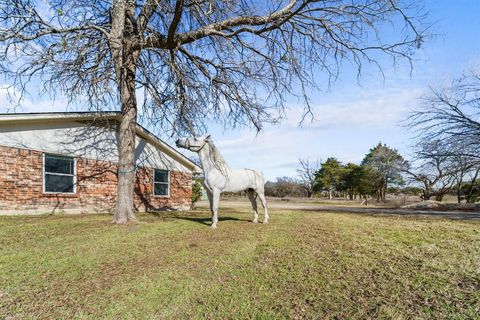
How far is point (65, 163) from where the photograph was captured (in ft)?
35.9

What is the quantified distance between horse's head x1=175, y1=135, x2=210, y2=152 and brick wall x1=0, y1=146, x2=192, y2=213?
18.6 ft

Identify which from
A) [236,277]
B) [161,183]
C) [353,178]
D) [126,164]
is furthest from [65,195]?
[353,178]

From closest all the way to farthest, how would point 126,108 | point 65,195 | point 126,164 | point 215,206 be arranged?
1. point 215,206
2. point 126,164
3. point 126,108
4. point 65,195

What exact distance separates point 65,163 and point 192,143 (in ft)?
19.9

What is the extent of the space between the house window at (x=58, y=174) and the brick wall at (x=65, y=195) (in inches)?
6.9

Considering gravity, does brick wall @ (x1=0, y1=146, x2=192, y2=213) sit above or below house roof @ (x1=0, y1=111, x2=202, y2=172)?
below

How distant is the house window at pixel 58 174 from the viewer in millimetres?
10383

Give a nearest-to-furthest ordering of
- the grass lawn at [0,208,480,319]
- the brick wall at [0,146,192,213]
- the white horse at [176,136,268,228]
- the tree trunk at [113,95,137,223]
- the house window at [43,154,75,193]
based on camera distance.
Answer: the grass lawn at [0,208,480,319]
the white horse at [176,136,268,228]
the tree trunk at [113,95,137,223]
the brick wall at [0,146,192,213]
the house window at [43,154,75,193]

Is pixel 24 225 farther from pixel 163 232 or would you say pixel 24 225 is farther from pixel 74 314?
pixel 74 314

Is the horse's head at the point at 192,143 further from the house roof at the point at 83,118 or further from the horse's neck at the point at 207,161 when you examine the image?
the house roof at the point at 83,118

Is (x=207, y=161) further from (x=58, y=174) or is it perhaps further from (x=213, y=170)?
(x=58, y=174)

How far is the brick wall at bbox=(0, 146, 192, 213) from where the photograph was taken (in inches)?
373

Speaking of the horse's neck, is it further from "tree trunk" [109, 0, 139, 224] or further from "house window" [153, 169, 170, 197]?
"house window" [153, 169, 170, 197]

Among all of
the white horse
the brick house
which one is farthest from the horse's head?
the brick house
